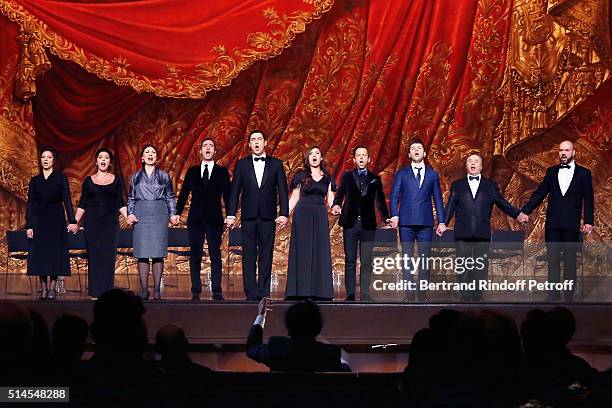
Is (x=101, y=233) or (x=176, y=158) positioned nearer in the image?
(x=101, y=233)

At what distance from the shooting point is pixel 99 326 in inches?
153

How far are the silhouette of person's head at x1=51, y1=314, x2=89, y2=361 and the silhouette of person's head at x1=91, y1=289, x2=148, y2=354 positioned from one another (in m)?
0.13

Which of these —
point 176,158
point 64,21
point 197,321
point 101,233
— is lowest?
point 197,321

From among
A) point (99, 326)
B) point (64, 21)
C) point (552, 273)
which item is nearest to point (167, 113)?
point (64, 21)

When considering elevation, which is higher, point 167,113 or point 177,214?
point 167,113

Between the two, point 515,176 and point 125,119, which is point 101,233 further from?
point 515,176

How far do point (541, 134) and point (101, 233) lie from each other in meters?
5.43

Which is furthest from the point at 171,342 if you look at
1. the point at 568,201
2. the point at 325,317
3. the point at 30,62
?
the point at 30,62

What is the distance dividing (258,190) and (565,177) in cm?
263

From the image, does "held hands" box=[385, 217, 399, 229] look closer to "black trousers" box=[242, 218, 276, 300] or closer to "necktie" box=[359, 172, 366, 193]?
"necktie" box=[359, 172, 366, 193]

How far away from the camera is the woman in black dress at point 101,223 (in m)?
9.30

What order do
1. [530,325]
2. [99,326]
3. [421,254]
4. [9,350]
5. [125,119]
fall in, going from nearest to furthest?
[9,350] → [99,326] → [530,325] → [421,254] → [125,119]

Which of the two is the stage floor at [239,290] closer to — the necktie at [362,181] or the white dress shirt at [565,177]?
the necktie at [362,181]

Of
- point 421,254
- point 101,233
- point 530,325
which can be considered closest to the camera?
point 530,325
